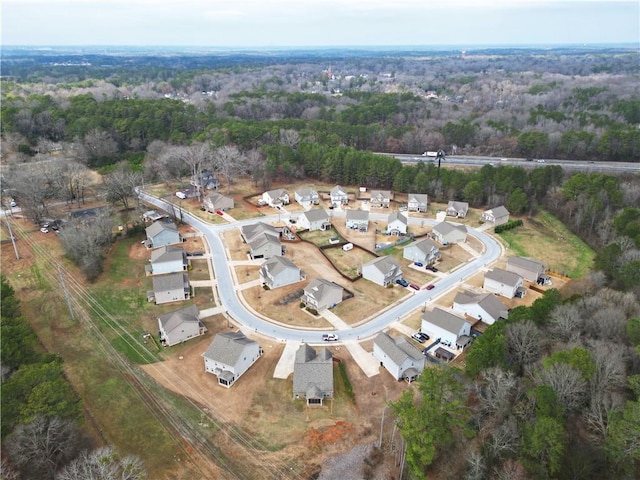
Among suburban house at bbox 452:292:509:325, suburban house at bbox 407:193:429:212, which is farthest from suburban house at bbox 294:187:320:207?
suburban house at bbox 452:292:509:325

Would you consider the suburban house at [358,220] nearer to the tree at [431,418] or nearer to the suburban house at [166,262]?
the suburban house at [166,262]

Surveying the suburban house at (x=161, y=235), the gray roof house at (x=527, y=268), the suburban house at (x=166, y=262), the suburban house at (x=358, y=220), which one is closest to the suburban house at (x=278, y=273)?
the suburban house at (x=166, y=262)

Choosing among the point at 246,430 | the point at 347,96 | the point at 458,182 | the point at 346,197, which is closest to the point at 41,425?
the point at 246,430

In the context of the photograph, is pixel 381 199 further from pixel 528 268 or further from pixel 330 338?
pixel 330 338

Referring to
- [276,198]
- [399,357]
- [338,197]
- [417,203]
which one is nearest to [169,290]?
→ [399,357]

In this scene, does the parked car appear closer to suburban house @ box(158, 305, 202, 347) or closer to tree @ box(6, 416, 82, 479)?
suburban house @ box(158, 305, 202, 347)

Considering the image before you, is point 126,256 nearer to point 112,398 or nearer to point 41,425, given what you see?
point 112,398

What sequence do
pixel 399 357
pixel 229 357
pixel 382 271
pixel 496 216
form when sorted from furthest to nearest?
pixel 496 216 → pixel 382 271 → pixel 399 357 → pixel 229 357
